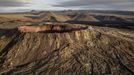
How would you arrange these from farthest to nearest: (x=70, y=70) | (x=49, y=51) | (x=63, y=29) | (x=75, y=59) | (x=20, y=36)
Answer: (x=63, y=29), (x=20, y=36), (x=49, y=51), (x=75, y=59), (x=70, y=70)

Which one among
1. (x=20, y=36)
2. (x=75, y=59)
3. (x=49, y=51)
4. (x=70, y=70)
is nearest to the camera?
(x=70, y=70)

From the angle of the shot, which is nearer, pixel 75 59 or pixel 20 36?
pixel 75 59

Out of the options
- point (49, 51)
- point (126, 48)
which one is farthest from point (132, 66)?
point (49, 51)

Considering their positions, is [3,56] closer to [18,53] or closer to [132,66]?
[18,53]

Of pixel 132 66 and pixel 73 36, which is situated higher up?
pixel 73 36
